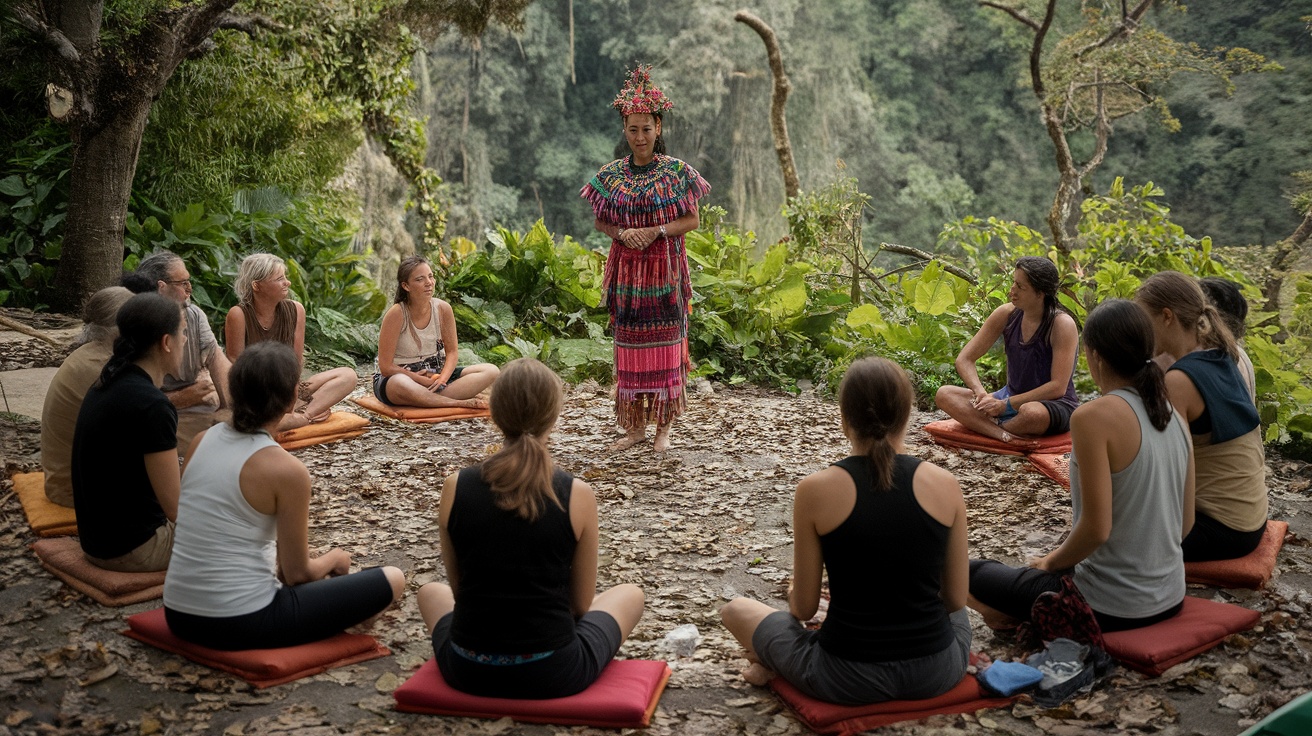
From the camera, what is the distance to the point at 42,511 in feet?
12.8

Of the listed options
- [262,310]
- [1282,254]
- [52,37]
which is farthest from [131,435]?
[1282,254]

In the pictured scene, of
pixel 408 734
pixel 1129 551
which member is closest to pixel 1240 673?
pixel 1129 551

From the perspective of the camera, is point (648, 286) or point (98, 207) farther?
point (98, 207)

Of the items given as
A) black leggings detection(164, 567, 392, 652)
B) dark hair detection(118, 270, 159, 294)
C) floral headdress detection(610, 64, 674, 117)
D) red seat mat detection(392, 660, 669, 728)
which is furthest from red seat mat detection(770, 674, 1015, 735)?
dark hair detection(118, 270, 159, 294)

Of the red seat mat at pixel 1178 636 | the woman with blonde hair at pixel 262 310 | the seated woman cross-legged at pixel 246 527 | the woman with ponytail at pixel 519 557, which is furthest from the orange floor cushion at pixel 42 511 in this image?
the red seat mat at pixel 1178 636

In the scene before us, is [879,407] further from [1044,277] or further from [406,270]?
[406,270]

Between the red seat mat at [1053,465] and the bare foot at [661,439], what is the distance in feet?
6.08

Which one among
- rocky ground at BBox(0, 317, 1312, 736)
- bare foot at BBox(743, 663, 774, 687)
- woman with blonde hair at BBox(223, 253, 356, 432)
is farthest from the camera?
woman with blonde hair at BBox(223, 253, 356, 432)

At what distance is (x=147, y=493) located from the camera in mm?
3277

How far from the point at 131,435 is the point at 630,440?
2760 millimetres

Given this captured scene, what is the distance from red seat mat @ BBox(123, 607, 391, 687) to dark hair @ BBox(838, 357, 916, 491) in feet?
5.33

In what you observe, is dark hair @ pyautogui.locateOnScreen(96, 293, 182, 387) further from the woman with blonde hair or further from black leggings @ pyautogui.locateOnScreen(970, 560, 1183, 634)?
black leggings @ pyautogui.locateOnScreen(970, 560, 1183, 634)

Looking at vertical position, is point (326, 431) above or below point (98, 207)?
below

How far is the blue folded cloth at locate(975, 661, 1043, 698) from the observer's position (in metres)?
2.71
